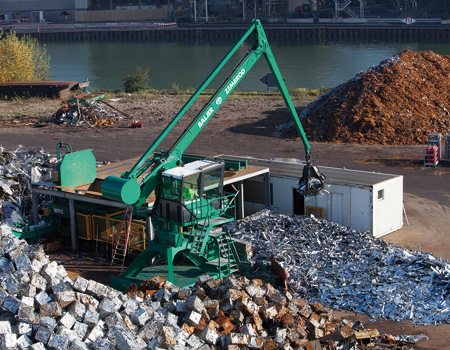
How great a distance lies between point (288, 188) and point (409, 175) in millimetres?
8456

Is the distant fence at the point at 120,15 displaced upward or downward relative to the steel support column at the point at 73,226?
upward

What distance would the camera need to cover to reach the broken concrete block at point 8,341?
36.3 feet

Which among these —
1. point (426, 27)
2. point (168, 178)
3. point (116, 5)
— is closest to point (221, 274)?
point (168, 178)

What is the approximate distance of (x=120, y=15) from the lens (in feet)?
437

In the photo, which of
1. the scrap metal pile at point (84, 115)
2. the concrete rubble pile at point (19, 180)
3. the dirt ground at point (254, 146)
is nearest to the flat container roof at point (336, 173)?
the dirt ground at point (254, 146)

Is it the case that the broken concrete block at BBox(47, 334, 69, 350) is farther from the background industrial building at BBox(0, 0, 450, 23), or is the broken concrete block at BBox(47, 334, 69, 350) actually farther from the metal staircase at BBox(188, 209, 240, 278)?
the background industrial building at BBox(0, 0, 450, 23)

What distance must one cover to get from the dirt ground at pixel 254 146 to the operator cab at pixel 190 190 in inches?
171

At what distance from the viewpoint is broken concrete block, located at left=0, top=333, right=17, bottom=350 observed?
1105 cm

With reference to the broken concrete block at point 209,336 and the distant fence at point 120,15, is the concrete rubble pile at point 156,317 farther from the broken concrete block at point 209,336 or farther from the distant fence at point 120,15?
the distant fence at point 120,15

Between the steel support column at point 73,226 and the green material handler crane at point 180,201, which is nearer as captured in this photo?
the green material handler crane at point 180,201

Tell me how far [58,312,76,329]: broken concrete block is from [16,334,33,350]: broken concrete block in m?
0.67

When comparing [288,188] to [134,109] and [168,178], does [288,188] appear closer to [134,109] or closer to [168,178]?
[168,178]

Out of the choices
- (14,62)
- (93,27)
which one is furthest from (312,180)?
(93,27)

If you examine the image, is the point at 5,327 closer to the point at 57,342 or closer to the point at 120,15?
the point at 57,342
